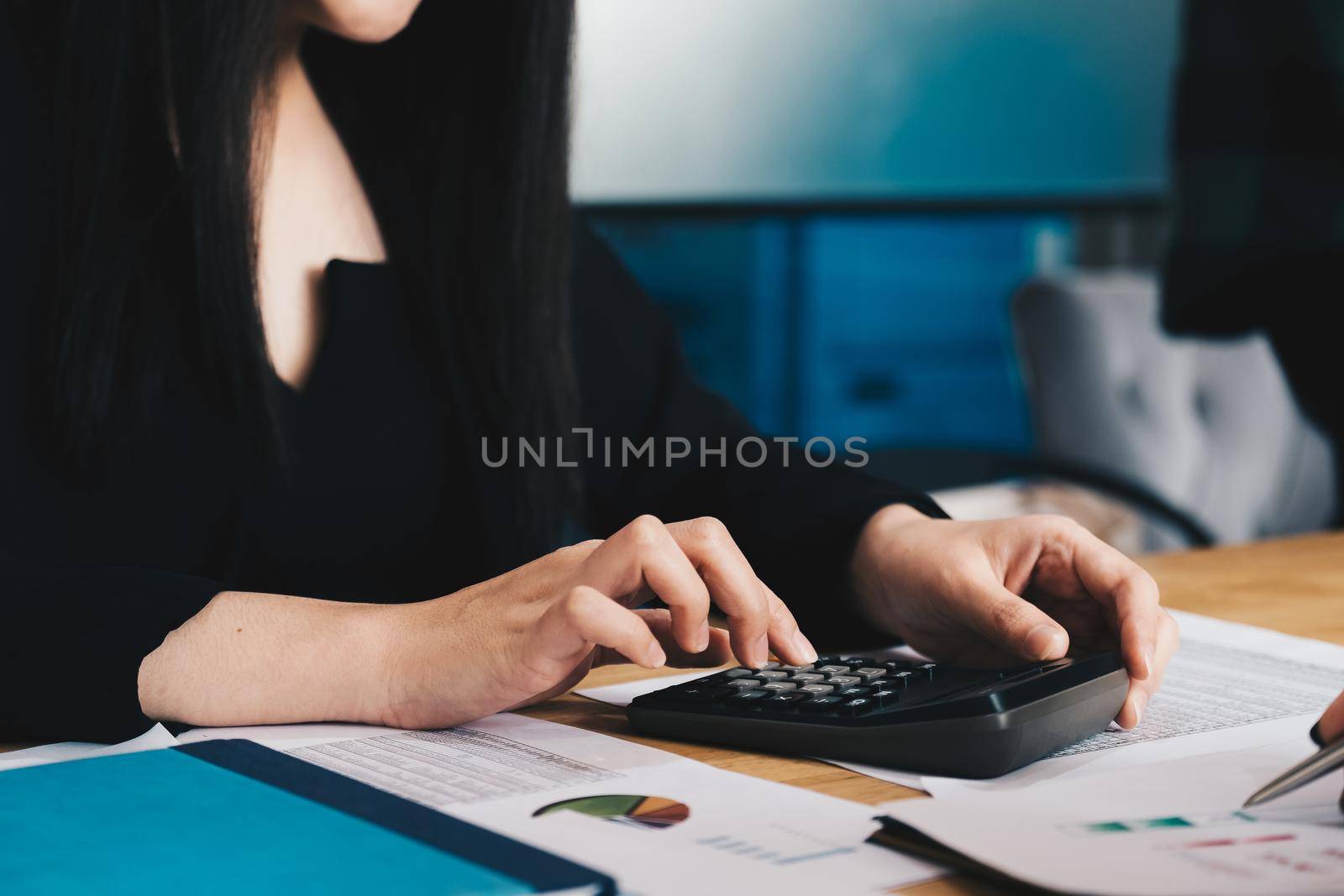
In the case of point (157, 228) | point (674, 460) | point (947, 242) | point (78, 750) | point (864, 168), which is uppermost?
point (864, 168)

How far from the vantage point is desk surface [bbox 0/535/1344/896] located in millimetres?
624

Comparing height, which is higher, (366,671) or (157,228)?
(157,228)

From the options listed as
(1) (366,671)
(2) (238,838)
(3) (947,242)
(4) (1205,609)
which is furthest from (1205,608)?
(3) (947,242)

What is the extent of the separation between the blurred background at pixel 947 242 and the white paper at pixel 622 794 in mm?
1400

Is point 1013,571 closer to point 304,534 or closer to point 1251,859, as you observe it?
point 1251,859

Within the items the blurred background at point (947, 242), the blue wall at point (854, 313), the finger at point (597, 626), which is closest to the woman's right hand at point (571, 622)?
the finger at point (597, 626)

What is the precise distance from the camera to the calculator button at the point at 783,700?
676mm

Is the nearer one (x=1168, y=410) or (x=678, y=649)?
(x=678, y=649)

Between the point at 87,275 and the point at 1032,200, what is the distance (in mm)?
2595

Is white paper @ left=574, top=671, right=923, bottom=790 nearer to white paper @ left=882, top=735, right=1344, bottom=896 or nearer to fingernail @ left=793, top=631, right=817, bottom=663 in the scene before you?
fingernail @ left=793, top=631, right=817, bottom=663

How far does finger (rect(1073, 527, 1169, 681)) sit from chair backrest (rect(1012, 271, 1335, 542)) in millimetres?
1421

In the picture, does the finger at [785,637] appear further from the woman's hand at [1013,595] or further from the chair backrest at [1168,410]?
the chair backrest at [1168,410]

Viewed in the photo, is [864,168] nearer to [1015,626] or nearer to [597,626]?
[1015,626]

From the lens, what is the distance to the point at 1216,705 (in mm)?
765
